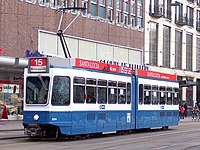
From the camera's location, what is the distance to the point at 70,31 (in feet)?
135

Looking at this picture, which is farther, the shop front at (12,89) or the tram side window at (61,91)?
the shop front at (12,89)

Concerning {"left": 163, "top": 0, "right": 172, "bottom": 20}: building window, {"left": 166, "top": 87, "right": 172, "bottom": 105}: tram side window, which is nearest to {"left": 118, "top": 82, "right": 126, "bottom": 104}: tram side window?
{"left": 166, "top": 87, "right": 172, "bottom": 105}: tram side window

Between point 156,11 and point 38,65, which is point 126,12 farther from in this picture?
point 38,65

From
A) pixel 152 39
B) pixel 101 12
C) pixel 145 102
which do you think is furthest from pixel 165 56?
pixel 145 102

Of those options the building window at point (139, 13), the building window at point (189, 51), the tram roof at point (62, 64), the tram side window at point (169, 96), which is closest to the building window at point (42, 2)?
the tram side window at point (169, 96)

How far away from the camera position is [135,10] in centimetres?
5069

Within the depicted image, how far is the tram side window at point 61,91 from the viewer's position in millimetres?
20688

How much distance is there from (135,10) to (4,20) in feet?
63.9

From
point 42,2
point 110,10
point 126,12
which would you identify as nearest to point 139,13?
point 126,12

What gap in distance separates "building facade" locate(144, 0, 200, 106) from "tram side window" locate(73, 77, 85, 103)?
30558 mm

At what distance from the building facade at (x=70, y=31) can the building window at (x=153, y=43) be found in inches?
99.3

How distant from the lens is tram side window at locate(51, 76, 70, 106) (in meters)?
20.7

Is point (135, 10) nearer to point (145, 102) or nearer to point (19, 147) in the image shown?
point (145, 102)

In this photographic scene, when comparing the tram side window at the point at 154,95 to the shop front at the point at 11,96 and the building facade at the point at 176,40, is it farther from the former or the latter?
the building facade at the point at 176,40
